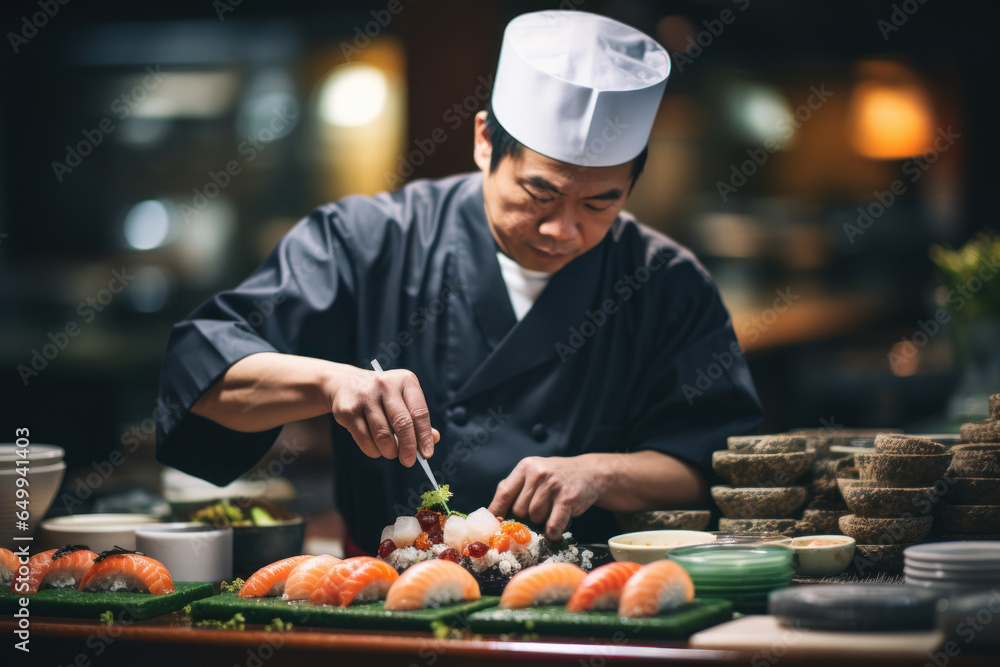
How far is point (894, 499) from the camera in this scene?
2.02 metres

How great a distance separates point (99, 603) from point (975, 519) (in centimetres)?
183

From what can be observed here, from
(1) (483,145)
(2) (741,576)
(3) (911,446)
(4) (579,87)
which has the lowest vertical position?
(2) (741,576)

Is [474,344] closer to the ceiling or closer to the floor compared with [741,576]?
closer to the ceiling

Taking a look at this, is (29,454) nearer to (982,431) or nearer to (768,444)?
(768,444)

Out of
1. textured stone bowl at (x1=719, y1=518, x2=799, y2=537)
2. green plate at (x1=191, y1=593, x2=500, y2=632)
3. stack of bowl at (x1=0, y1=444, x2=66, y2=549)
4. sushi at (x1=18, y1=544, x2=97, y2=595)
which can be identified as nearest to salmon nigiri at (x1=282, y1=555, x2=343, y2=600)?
green plate at (x1=191, y1=593, x2=500, y2=632)

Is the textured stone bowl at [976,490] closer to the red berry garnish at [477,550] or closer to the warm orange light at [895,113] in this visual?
the red berry garnish at [477,550]

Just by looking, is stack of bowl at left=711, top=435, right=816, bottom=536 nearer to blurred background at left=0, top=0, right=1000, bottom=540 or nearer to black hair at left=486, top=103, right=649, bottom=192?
black hair at left=486, top=103, right=649, bottom=192

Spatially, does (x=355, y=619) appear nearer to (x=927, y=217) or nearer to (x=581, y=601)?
(x=581, y=601)

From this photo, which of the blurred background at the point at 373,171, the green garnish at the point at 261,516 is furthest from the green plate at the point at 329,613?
the blurred background at the point at 373,171

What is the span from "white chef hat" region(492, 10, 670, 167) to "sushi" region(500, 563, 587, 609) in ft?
3.70

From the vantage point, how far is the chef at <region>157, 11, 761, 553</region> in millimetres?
2373

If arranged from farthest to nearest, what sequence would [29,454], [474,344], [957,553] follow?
1. [474,344]
2. [29,454]
3. [957,553]

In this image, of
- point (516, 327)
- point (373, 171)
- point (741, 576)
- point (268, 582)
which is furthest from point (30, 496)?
point (373, 171)

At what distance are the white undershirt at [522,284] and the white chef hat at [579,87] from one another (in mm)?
428
